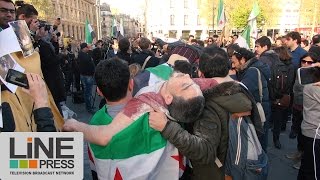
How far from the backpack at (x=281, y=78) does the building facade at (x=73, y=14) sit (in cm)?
6369

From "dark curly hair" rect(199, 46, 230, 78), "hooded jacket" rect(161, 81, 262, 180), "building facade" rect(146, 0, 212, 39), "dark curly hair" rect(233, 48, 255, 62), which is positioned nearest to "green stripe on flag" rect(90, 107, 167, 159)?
"hooded jacket" rect(161, 81, 262, 180)

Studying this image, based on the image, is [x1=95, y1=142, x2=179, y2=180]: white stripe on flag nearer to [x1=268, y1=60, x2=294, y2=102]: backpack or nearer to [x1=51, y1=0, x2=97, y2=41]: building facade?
[x1=268, y1=60, x2=294, y2=102]: backpack

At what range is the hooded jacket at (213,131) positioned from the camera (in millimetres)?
1847

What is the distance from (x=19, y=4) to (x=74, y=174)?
3633 millimetres

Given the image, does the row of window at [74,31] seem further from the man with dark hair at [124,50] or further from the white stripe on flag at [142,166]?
the white stripe on flag at [142,166]

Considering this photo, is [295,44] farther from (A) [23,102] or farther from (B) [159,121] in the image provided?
(A) [23,102]

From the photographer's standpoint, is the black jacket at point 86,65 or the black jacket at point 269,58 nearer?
the black jacket at point 269,58

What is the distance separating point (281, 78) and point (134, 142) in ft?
14.2

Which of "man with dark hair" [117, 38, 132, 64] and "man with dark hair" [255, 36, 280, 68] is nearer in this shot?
"man with dark hair" [255, 36, 280, 68]

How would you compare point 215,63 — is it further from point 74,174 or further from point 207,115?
point 74,174

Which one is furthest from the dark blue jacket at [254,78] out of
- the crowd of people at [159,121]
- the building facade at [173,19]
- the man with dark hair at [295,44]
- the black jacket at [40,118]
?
the building facade at [173,19]

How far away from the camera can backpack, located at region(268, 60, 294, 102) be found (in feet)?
17.8

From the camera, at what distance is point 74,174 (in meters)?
1.29

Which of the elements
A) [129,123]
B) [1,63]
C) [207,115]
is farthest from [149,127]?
[1,63]
